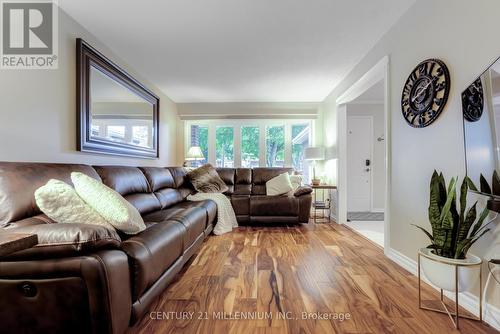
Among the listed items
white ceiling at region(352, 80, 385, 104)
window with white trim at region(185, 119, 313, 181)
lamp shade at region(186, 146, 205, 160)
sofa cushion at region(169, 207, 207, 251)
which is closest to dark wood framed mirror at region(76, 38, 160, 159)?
lamp shade at region(186, 146, 205, 160)

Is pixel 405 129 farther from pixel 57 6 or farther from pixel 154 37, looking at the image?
pixel 57 6

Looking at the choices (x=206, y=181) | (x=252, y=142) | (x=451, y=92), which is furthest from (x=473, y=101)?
(x=252, y=142)

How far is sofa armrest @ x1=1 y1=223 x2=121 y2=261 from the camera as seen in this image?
938 mm

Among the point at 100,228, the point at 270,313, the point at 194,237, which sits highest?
the point at 100,228

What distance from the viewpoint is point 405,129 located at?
2088mm

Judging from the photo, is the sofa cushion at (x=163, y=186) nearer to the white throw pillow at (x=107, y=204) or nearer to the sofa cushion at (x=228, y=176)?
the sofa cushion at (x=228, y=176)

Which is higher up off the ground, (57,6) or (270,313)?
(57,6)

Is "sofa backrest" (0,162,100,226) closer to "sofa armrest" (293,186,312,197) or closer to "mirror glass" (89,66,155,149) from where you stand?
"mirror glass" (89,66,155,149)

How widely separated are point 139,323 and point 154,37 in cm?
258

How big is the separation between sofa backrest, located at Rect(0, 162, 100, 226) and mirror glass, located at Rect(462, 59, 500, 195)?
260cm

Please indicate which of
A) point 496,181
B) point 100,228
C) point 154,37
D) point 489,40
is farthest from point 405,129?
point 154,37

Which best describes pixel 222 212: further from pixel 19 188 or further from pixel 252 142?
pixel 19 188

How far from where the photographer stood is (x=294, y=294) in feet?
5.43

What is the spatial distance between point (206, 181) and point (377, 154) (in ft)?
11.5
